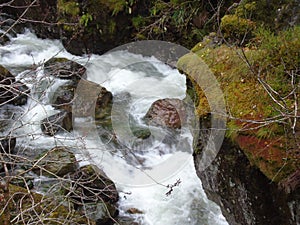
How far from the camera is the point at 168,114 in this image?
Answer: 5.66 meters

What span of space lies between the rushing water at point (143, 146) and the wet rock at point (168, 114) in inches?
8.0

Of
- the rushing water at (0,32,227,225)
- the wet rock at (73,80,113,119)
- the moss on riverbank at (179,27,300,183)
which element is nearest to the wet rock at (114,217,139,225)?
the rushing water at (0,32,227,225)

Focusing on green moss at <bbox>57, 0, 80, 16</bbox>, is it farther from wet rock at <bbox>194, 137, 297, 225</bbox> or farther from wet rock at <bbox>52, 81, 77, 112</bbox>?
wet rock at <bbox>194, 137, 297, 225</bbox>

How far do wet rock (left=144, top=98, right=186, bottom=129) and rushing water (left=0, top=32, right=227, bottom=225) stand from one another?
0.67ft

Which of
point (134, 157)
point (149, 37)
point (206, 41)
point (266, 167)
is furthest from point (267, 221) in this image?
point (149, 37)

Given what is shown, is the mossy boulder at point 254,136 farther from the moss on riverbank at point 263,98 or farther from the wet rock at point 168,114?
the wet rock at point 168,114

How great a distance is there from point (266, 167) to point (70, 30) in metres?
7.14

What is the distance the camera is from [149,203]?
4707mm

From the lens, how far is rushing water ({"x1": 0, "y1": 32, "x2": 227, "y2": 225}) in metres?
4.38

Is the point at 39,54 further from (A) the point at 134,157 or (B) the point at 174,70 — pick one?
(A) the point at 134,157

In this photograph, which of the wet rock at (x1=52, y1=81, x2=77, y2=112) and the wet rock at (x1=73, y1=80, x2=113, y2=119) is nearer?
the wet rock at (x1=73, y1=80, x2=113, y2=119)

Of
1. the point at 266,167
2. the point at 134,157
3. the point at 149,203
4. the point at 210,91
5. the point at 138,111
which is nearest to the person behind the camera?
the point at 266,167

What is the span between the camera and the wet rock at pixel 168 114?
18.1 feet

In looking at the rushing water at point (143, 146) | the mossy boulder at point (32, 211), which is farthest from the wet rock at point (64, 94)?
the mossy boulder at point (32, 211)
